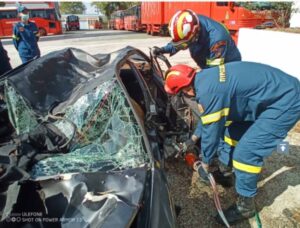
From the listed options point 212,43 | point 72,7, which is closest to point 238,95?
point 212,43

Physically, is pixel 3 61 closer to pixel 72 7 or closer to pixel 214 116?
pixel 214 116

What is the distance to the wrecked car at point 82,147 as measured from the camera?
1525 millimetres

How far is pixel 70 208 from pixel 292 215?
203cm

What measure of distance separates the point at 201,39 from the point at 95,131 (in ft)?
6.01

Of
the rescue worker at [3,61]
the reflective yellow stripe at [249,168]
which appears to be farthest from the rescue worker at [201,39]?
the rescue worker at [3,61]

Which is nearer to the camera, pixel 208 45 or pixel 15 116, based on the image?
pixel 15 116

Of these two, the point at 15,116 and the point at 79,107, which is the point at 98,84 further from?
the point at 15,116

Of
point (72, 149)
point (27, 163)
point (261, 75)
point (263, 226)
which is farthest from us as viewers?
point (263, 226)

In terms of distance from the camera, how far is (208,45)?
3379 millimetres

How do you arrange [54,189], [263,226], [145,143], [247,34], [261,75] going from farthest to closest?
[247,34], [263,226], [261,75], [145,143], [54,189]

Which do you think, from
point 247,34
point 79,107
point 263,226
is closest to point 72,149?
point 79,107

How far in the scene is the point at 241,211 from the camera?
2.53 m

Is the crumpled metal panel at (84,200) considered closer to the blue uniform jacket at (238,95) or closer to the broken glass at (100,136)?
the broken glass at (100,136)

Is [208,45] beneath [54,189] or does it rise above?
above
